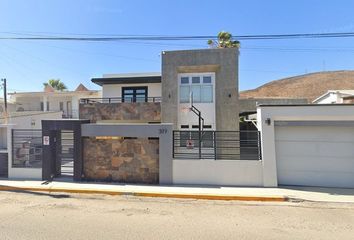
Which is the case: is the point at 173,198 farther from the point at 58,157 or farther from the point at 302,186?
the point at 58,157

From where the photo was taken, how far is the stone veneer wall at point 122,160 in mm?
9423

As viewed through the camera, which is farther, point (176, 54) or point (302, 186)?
point (176, 54)

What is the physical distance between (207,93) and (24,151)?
1045 centimetres

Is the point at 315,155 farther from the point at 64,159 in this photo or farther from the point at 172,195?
the point at 64,159

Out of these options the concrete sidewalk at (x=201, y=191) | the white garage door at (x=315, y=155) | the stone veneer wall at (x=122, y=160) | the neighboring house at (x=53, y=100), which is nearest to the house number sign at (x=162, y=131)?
the stone veneer wall at (x=122, y=160)

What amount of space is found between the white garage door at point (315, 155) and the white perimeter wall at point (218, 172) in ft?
3.55

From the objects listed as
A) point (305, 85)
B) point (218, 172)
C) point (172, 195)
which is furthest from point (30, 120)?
point (305, 85)

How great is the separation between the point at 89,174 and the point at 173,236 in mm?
5990

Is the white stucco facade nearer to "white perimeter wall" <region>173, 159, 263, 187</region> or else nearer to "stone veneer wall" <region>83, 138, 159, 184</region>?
"white perimeter wall" <region>173, 159, 263, 187</region>

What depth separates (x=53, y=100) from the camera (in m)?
29.7

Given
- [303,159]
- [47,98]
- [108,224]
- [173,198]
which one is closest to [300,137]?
[303,159]

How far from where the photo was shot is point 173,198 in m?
7.77

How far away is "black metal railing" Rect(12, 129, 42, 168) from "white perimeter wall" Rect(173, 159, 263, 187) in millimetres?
6032

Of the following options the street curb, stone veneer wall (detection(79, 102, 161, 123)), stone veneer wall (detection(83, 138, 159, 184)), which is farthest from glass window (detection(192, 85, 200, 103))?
the street curb
